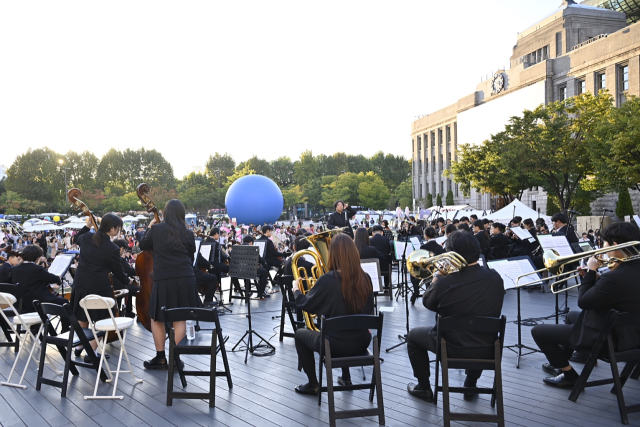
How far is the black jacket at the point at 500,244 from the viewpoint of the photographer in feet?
35.5

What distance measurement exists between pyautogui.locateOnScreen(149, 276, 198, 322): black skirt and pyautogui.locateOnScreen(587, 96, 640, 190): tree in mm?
18394

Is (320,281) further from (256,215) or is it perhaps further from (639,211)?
(639,211)

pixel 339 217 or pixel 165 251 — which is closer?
pixel 165 251

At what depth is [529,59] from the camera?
48.6 metres

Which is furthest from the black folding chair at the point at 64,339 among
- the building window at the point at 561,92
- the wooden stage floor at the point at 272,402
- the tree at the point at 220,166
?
the tree at the point at 220,166

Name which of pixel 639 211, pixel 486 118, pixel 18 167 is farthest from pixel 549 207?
pixel 18 167

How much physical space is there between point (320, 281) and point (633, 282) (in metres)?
2.81

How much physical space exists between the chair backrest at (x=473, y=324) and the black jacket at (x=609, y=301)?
3.15 ft

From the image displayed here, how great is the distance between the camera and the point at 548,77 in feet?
127

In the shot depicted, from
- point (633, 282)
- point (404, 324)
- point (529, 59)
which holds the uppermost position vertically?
point (529, 59)

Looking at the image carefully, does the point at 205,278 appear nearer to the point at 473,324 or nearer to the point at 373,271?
the point at 373,271

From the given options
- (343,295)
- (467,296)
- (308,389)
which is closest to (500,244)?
(467,296)

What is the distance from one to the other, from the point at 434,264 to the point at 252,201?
74.5 feet

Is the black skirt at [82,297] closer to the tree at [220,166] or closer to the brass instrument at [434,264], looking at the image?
the brass instrument at [434,264]
